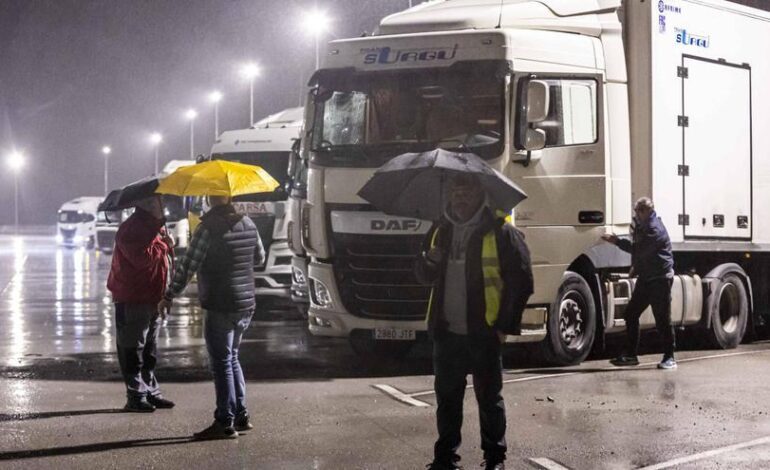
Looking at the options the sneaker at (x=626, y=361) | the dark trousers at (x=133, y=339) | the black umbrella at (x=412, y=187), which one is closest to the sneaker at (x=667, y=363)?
the sneaker at (x=626, y=361)

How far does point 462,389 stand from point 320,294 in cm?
524

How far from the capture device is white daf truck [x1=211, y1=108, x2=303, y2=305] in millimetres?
18859

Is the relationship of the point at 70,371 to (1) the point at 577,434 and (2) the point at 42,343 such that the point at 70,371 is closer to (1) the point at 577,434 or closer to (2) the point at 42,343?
(2) the point at 42,343

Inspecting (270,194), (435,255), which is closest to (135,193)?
(435,255)

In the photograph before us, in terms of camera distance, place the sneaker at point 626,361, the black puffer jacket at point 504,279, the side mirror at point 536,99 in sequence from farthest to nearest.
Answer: the sneaker at point 626,361
the side mirror at point 536,99
the black puffer jacket at point 504,279

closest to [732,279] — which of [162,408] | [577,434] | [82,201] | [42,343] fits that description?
[577,434]

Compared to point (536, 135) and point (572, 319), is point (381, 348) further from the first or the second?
point (536, 135)

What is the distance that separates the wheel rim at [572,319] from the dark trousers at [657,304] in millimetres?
569

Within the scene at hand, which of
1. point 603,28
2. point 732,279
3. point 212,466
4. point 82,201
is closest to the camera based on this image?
point 212,466

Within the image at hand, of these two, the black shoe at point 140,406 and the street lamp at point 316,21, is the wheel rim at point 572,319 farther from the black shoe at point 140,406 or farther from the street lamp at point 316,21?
the street lamp at point 316,21

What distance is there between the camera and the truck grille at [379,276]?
37.4ft

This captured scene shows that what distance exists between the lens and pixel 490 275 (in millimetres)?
6734

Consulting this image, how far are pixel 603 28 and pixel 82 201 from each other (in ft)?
205

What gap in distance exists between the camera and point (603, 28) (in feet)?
40.3
